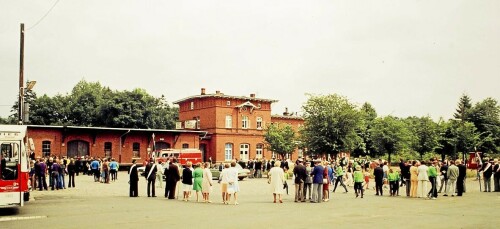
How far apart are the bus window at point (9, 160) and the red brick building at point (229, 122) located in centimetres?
4677

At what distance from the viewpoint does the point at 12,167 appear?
15.5m

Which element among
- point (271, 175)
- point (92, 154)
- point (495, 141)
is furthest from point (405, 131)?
point (271, 175)

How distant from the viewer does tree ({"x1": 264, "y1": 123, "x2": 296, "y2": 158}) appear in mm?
58094

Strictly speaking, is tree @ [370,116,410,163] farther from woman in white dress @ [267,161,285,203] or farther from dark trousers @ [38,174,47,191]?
dark trousers @ [38,174,47,191]

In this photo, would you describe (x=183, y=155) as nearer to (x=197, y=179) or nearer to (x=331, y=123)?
(x=331, y=123)

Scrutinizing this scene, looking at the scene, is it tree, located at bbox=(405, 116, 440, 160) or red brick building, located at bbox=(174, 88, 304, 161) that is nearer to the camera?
tree, located at bbox=(405, 116, 440, 160)

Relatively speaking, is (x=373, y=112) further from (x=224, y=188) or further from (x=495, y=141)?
(x=224, y=188)

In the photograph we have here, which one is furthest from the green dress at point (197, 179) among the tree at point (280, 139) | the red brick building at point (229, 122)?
the red brick building at point (229, 122)

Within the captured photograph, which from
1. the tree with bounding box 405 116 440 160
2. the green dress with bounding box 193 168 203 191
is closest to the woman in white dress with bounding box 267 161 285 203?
the green dress with bounding box 193 168 203 191

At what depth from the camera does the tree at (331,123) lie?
50531 mm

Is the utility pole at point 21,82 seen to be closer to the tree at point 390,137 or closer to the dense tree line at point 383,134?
the dense tree line at point 383,134

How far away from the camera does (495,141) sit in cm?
6531

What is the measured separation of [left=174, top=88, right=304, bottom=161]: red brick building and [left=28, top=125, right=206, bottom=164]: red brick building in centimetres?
408

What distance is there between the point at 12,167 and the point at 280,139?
43.9 metres
